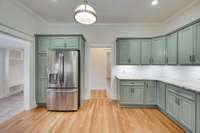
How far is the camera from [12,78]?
22.4 ft

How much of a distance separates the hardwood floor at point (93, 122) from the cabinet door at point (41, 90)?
367 millimetres

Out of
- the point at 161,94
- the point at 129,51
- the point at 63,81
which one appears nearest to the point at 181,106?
the point at 161,94

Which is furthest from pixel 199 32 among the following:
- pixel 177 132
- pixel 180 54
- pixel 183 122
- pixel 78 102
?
pixel 78 102

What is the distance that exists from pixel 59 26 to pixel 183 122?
5168 millimetres

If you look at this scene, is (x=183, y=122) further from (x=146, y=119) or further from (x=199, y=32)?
(x=199, y=32)

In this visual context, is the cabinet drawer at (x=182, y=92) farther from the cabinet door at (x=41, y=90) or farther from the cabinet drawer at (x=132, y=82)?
the cabinet door at (x=41, y=90)

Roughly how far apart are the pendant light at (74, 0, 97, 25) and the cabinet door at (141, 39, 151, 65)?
2838 millimetres

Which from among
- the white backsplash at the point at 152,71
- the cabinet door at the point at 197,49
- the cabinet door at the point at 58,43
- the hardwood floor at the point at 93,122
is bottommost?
the hardwood floor at the point at 93,122

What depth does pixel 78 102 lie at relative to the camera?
4.41 m

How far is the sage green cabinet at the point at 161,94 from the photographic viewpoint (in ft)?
13.1

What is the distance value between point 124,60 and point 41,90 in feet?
10.1

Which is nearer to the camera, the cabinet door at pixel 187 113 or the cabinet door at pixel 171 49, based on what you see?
the cabinet door at pixel 187 113

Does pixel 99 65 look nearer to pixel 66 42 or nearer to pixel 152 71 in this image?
pixel 152 71

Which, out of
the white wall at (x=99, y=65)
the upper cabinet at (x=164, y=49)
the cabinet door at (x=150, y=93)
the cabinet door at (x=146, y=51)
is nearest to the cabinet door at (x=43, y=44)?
the upper cabinet at (x=164, y=49)
